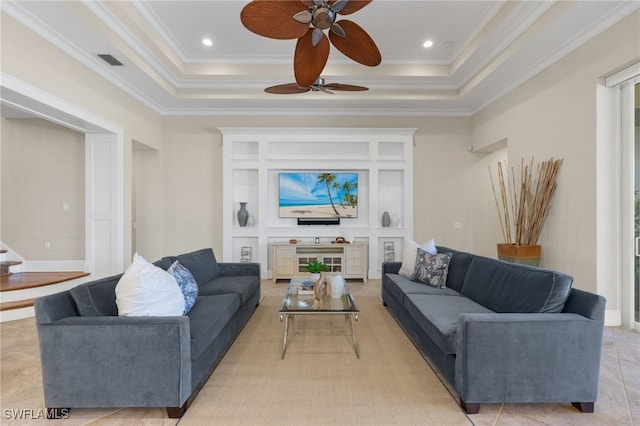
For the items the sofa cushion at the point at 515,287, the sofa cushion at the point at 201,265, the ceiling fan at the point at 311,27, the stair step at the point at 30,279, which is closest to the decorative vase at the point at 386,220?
the sofa cushion at the point at 515,287

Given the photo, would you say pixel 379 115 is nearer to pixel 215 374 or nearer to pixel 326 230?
pixel 326 230

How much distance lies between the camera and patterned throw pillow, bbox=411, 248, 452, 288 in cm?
360

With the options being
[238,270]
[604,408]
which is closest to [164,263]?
[238,270]

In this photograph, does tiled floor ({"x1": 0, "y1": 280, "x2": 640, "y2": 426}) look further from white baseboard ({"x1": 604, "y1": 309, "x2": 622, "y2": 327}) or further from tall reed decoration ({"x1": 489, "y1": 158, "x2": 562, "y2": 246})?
tall reed decoration ({"x1": 489, "y1": 158, "x2": 562, "y2": 246})

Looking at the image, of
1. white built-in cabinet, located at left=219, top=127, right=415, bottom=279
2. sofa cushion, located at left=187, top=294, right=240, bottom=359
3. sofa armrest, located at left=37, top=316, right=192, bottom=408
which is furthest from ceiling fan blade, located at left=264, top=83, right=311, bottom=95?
sofa armrest, located at left=37, top=316, right=192, bottom=408

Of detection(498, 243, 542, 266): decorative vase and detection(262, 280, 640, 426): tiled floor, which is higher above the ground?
detection(498, 243, 542, 266): decorative vase

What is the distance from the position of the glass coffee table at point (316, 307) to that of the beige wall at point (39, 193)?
15.4ft

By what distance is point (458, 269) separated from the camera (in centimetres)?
354

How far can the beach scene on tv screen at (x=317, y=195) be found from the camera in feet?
20.5

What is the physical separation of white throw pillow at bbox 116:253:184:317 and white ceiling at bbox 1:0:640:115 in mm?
2818

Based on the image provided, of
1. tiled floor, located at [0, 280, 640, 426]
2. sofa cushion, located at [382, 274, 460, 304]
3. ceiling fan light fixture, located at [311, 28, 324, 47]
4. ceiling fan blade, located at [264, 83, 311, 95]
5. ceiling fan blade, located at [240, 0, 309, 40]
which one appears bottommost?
tiled floor, located at [0, 280, 640, 426]

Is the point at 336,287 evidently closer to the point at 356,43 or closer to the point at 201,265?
the point at 201,265

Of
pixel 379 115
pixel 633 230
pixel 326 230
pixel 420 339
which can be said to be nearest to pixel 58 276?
pixel 326 230

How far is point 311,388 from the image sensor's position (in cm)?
227
